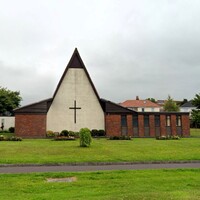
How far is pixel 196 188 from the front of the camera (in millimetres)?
8727

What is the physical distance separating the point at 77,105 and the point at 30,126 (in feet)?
20.2

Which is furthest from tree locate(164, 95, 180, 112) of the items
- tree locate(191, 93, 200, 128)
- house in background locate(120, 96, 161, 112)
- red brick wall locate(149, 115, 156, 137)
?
tree locate(191, 93, 200, 128)

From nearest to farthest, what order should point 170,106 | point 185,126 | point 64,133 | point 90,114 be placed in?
point 64,133 < point 90,114 < point 185,126 < point 170,106

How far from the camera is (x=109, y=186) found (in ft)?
29.6

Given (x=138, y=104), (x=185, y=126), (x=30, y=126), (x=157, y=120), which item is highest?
(x=138, y=104)

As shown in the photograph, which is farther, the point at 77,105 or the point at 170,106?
Answer: the point at 170,106

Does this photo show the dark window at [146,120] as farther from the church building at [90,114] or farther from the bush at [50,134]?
the bush at [50,134]

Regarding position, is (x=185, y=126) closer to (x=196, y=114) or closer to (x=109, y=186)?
(x=196, y=114)

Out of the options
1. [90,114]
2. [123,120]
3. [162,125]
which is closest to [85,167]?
[90,114]

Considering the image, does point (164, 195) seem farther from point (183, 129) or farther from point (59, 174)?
point (183, 129)

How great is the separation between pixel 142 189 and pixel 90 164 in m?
5.42

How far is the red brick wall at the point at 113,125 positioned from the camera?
35.7 m

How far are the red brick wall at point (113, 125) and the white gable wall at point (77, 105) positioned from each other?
0.94 metres

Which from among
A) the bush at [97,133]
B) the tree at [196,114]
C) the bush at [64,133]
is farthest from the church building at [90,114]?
the tree at [196,114]
